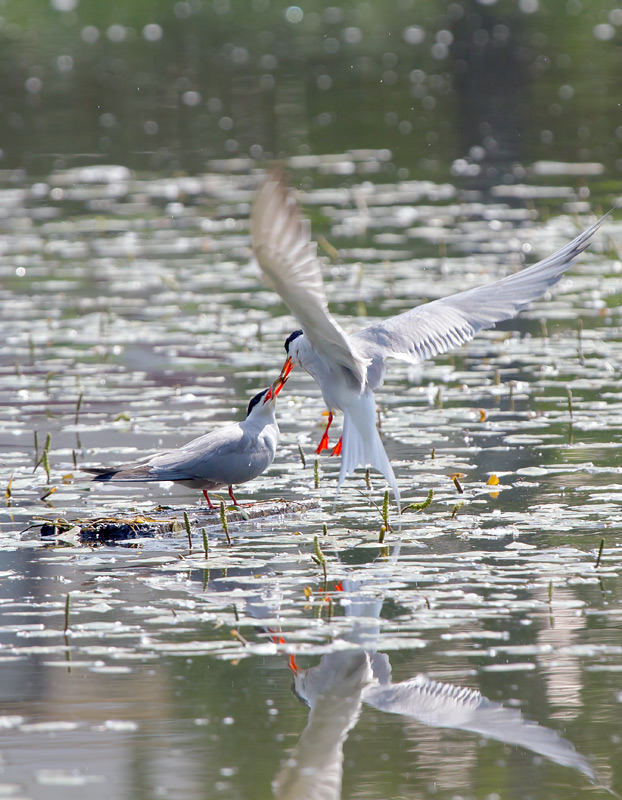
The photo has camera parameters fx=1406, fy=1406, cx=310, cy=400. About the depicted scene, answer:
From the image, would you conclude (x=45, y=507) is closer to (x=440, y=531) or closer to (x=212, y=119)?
(x=440, y=531)

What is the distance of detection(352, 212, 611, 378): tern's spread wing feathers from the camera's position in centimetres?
752

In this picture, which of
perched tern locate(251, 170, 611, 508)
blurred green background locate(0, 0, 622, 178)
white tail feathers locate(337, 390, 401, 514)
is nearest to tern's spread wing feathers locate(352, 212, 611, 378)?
perched tern locate(251, 170, 611, 508)

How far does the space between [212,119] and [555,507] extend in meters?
18.5

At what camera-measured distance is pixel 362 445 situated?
21.9 ft

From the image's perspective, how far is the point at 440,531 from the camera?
6414 mm

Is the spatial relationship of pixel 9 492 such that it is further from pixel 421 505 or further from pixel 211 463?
pixel 421 505

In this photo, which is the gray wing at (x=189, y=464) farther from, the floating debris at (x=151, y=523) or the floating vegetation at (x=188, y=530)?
the floating vegetation at (x=188, y=530)

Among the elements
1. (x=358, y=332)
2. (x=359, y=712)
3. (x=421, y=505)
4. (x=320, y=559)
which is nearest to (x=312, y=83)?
(x=358, y=332)

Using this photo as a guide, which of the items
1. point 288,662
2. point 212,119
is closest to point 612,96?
point 212,119

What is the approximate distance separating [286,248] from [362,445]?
4.98 feet

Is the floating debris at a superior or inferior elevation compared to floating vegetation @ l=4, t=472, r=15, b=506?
inferior

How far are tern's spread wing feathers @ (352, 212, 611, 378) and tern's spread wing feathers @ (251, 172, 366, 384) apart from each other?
149 cm

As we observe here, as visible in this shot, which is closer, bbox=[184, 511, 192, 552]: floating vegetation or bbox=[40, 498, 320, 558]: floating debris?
bbox=[184, 511, 192, 552]: floating vegetation

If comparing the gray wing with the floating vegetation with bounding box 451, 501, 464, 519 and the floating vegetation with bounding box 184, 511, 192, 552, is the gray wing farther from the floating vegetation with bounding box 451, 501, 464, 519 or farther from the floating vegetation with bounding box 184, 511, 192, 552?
the floating vegetation with bounding box 451, 501, 464, 519
